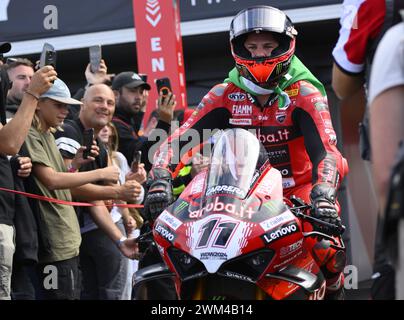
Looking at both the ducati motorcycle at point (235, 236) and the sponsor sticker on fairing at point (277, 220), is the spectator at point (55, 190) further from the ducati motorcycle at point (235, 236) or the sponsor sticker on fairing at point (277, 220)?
the sponsor sticker on fairing at point (277, 220)

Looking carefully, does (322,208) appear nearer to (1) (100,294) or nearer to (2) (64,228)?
(2) (64,228)

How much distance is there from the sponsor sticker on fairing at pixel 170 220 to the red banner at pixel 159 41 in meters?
4.95

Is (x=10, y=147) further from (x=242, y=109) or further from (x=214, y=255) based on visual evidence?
(x=214, y=255)

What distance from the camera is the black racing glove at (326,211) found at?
555cm

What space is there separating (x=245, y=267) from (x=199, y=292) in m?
0.27

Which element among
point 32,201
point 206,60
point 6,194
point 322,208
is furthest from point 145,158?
point 206,60

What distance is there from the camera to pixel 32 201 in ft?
23.9

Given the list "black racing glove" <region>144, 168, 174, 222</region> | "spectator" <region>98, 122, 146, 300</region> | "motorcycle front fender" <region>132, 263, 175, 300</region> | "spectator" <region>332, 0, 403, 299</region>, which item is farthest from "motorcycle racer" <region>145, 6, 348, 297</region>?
"spectator" <region>332, 0, 403, 299</region>

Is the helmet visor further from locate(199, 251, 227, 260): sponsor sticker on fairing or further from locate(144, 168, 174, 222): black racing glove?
locate(199, 251, 227, 260): sponsor sticker on fairing

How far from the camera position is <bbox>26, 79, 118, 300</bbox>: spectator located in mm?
7254

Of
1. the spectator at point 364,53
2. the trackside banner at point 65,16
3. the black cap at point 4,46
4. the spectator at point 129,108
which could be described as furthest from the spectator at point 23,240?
the trackside banner at point 65,16

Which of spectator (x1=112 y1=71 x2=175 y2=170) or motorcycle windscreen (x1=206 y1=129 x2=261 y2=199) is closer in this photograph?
motorcycle windscreen (x1=206 y1=129 x2=261 y2=199)

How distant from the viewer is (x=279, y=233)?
5289mm

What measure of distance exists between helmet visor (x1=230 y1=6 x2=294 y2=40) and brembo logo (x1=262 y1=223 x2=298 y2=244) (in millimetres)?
1705
